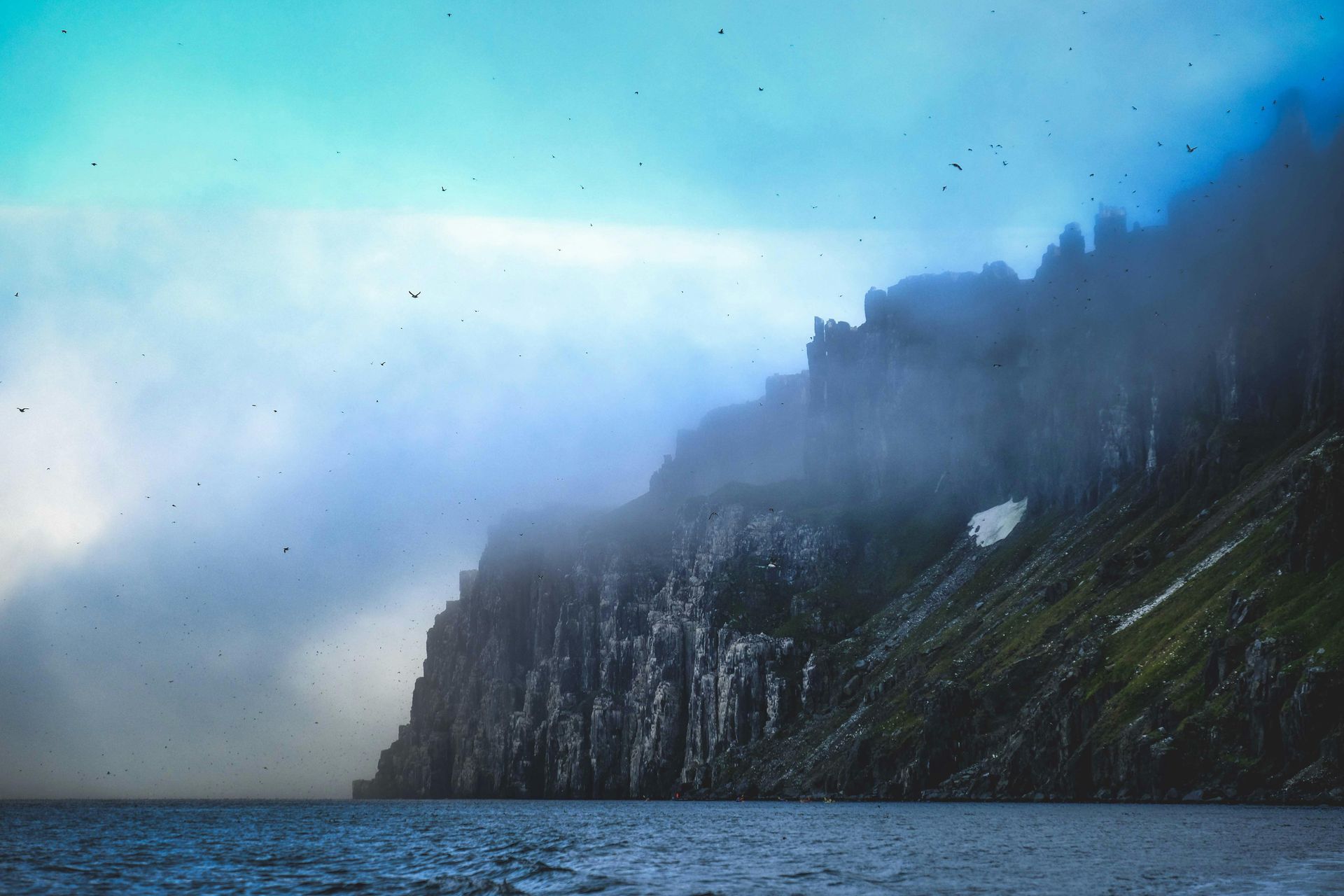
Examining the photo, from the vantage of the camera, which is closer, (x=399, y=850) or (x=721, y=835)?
(x=399, y=850)

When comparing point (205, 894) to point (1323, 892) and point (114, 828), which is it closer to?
point (1323, 892)

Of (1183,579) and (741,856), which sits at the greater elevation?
(1183,579)

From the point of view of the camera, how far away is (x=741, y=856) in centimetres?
6397

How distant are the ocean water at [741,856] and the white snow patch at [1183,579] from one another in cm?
7681

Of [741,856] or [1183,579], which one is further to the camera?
[1183,579]

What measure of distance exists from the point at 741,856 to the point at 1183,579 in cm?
15693

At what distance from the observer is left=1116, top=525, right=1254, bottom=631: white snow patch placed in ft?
606

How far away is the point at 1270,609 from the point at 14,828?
176016mm

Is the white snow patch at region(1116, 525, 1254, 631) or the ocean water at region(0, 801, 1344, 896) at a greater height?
the white snow patch at region(1116, 525, 1254, 631)

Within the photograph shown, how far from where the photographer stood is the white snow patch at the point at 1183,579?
18462 cm

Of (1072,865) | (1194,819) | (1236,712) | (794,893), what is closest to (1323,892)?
(1072,865)

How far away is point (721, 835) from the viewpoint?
290 ft

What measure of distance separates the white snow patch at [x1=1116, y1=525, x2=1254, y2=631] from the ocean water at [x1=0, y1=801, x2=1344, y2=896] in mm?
76814

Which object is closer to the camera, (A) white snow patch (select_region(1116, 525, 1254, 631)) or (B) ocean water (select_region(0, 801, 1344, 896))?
(B) ocean water (select_region(0, 801, 1344, 896))
